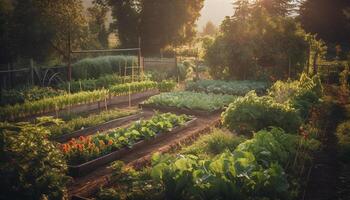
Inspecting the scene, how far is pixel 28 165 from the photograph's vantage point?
431 centimetres

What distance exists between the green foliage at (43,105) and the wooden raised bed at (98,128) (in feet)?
5.65

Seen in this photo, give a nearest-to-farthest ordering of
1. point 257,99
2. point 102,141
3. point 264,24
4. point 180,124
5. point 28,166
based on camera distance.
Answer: point 28,166
point 102,141
point 257,99
point 180,124
point 264,24

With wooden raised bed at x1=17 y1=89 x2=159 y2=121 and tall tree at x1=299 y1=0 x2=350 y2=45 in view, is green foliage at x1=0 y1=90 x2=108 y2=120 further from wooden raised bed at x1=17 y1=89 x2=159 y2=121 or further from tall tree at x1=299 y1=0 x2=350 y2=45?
tall tree at x1=299 y1=0 x2=350 y2=45

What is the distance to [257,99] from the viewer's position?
304 inches

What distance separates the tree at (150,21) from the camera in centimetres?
3036

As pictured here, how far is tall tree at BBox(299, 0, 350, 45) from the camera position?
3140 cm

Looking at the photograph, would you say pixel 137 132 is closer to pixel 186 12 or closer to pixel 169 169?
pixel 169 169

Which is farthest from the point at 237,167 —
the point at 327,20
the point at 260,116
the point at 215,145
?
the point at 327,20

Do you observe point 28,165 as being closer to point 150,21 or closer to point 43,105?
point 43,105

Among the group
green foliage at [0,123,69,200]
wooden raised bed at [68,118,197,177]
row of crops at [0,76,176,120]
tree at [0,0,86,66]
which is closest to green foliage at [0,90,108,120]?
row of crops at [0,76,176,120]

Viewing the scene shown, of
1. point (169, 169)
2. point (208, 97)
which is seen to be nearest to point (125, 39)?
point (208, 97)

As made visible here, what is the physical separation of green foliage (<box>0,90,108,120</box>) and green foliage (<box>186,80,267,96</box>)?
451cm

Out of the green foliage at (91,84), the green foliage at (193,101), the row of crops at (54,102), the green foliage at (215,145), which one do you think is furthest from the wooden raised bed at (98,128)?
the green foliage at (91,84)

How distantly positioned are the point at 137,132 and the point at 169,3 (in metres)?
23.7
